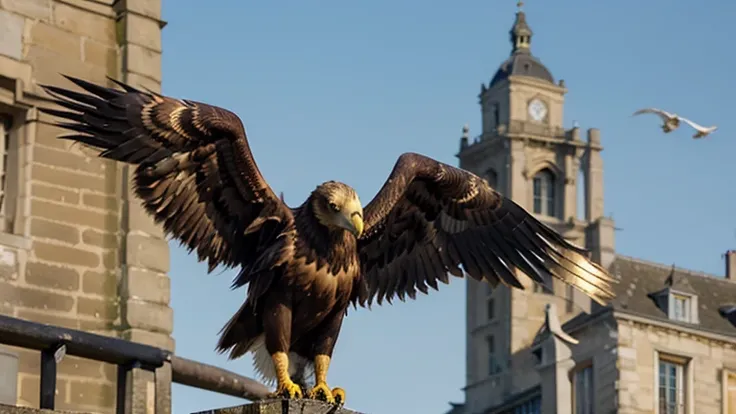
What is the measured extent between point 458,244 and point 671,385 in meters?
36.1

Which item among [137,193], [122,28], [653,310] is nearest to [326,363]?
[137,193]

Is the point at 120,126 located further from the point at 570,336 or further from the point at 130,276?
the point at 570,336

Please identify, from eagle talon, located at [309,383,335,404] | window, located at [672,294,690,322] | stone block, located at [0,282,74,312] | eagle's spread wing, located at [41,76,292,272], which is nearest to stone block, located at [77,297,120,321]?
stone block, located at [0,282,74,312]

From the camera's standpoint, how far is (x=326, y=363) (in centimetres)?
1084

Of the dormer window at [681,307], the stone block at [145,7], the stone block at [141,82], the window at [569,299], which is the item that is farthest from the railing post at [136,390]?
the window at [569,299]

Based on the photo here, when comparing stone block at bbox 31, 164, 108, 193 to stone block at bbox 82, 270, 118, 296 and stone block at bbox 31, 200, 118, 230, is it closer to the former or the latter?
stone block at bbox 31, 200, 118, 230

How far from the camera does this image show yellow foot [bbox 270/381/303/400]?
1042cm

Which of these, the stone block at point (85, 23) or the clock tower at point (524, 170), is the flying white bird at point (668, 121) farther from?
the clock tower at point (524, 170)

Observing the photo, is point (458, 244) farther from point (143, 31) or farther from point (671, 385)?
point (671, 385)

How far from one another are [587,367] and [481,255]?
3695 cm

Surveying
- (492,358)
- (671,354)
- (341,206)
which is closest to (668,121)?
(671,354)

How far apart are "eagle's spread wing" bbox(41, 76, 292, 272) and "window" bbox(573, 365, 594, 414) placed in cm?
3790

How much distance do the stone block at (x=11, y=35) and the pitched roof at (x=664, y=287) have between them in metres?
32.4

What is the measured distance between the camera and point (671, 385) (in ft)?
156
